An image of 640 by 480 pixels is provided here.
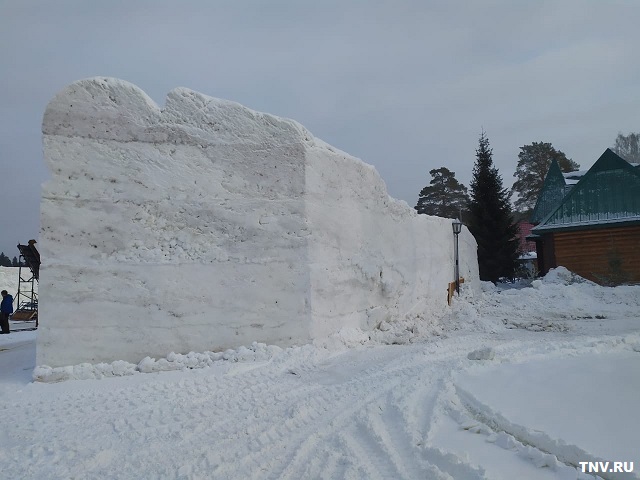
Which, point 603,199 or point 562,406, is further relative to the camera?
Answer: point 603,199

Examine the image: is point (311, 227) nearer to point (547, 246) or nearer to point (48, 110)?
point (48, 110)

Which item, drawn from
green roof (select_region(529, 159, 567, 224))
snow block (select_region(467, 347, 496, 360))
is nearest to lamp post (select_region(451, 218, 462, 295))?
snow block (select_region(467, 347, 496, 360))

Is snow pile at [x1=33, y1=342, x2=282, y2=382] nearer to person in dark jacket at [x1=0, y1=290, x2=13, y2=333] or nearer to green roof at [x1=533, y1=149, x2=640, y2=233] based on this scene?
person in dark jacket at [x1=0, y1=290, x2=13, y2=333]

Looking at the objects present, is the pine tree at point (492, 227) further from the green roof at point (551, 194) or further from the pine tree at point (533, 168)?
the pine tree at point (533, 168)

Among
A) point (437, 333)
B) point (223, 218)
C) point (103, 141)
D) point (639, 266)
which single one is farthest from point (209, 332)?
point (639, 266)

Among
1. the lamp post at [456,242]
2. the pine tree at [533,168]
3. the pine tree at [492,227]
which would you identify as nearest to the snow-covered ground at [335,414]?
the lamp post at [456,242]

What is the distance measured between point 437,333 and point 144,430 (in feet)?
20.1

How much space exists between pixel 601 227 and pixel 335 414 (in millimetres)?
17619

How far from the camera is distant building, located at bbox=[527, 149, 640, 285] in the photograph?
54.9ft

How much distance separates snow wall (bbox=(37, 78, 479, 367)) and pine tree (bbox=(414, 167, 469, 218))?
30.1 m

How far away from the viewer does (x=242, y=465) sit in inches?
120

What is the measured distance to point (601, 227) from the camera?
1741 cm

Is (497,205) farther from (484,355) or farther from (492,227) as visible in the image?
(484,355)

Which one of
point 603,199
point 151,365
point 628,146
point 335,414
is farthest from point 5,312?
point 628,146
